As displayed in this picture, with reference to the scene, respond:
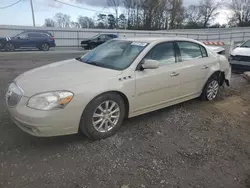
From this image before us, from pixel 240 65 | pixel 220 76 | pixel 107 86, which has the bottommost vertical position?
pixel 240 65

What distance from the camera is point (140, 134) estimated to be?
363 cm

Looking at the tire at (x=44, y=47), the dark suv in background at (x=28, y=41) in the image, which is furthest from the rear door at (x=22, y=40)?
the tire at (x=44, y=47)

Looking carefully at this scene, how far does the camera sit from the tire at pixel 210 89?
16.6ft

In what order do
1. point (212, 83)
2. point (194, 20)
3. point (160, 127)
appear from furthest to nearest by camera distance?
point (194, 20) → point (212, 83) → point (160, 127)

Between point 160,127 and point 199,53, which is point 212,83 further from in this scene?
point 160,127

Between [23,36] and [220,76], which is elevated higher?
[23,36]

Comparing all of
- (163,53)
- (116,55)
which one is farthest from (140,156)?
(163,53)

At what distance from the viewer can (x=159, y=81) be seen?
3.89 m

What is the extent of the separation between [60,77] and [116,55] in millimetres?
1142

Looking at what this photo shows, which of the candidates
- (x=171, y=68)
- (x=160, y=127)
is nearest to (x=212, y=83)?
(x=171, y=68)

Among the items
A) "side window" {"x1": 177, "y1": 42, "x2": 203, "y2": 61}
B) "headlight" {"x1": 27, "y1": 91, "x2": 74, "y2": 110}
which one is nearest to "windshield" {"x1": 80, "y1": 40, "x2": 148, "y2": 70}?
"side window" {"x1": 177, "y1": 42, "x2": 203, "y2": 61}

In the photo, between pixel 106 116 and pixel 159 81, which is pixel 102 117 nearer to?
pixel 106 116

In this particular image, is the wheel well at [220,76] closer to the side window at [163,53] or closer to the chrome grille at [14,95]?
the side window at [163,53]

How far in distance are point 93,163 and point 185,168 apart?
45.1 inches
